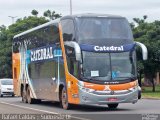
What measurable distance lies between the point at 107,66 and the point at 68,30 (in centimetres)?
238

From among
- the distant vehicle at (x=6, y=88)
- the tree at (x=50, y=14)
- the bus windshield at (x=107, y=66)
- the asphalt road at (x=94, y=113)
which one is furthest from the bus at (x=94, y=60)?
the tree at (x=50, y=14)

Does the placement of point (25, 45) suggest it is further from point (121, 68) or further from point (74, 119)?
point (74, 119)

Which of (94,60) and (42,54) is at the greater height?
(42,54)

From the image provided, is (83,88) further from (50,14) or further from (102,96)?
(50,14)

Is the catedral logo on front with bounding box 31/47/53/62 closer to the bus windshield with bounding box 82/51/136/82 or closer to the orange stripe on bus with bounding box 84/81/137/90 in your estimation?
the bus windshield with bounding box 82/51/136/82

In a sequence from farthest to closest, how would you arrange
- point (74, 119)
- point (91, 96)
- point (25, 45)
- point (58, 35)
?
point (25, 45) → point (58, 35) → point (91, 96) → point (74, 119)

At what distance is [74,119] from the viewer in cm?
1814

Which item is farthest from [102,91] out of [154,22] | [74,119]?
[154,22]

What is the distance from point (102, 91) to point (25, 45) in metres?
10.0

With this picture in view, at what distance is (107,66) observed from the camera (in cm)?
2194

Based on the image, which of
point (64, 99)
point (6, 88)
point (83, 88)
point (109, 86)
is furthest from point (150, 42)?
point (83, 88)

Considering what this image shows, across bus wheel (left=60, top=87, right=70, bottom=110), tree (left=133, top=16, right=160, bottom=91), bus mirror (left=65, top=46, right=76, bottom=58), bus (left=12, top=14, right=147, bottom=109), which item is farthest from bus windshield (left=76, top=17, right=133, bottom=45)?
tree (left=133, top=16, right=160, bottom=91)

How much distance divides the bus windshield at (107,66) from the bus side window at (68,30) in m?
1.09

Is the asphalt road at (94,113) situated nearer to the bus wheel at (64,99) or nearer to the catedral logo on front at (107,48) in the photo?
the bus wheel at (64,99)
